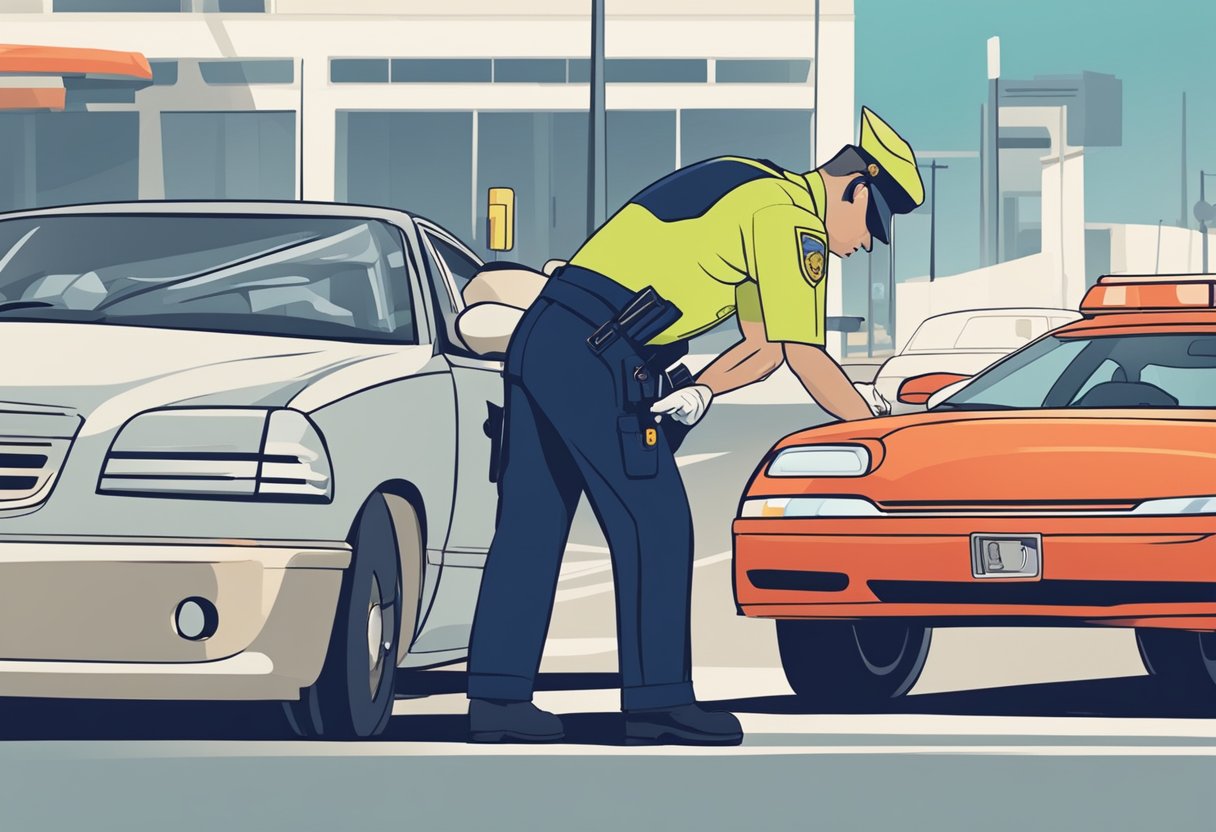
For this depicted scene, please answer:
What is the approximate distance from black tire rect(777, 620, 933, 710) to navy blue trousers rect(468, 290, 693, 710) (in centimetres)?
72

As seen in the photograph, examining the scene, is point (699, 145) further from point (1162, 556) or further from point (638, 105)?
point (1162, 556)

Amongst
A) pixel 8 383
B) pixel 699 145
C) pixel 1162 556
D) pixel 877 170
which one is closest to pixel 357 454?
pixel 8 383

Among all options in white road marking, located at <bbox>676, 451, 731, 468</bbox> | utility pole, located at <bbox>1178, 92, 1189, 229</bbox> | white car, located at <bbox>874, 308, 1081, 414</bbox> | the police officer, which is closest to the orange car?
the police officer

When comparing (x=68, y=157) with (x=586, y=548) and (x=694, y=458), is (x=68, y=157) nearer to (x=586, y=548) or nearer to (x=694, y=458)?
(x=694, y=458)

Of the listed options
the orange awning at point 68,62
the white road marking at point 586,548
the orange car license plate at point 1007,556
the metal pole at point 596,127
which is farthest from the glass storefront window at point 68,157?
the orange car license plate at point 1007,556

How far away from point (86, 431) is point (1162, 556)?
278cm

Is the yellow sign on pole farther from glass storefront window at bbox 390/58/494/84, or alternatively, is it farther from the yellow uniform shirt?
glass storefront window at bbox 390/58/494/84

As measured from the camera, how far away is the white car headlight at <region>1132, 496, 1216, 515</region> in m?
6.35

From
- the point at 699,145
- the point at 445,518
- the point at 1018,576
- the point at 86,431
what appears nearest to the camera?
the point at 86,431

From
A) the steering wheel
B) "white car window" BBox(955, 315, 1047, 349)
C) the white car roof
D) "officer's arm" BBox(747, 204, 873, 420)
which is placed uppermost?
"white car window" BBox(955, 315, 1047, 349)

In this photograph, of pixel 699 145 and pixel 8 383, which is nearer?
pixel 8 383

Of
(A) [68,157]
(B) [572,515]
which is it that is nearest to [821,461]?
(B) [572,515]

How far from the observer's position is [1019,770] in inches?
Answer: 240

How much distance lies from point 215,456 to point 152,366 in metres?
0.43
